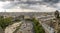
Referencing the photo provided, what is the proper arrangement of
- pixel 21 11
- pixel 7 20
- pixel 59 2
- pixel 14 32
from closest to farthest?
pixel 14 32
pixel 7 20
pixel 21 11
pixel 59 2

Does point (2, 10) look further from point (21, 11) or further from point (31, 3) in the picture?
point (31, 3)

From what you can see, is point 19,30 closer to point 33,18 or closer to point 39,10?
point 33,18

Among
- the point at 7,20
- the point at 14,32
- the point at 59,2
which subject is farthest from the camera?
the point at 59,2

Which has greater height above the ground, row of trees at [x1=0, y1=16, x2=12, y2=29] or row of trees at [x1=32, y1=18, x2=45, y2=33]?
row of trees at [x1=0, y1=16, x2=12, y2=29]

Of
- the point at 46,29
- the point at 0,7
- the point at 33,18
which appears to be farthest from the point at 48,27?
the point at 0,7

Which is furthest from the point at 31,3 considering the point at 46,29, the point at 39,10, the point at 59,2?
the point at 46,29

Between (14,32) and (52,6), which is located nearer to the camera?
(14,32)

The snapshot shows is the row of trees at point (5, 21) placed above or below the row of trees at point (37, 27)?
above

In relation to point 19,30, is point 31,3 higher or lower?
higher

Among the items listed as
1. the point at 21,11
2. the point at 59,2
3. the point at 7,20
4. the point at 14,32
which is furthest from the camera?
the point at 59,2
